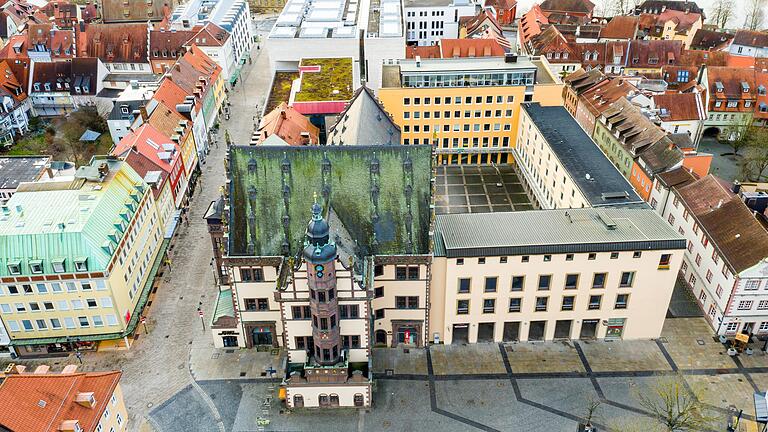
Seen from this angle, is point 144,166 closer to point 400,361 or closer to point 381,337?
point 381,337

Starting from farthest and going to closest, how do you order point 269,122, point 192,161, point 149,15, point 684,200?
point 149,15 → point 192,161 → point 269,122 → point 684,200

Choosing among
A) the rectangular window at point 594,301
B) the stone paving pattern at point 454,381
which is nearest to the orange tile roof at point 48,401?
the stone paving pattern at point 454,381

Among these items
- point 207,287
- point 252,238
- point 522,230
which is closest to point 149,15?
point 207,287

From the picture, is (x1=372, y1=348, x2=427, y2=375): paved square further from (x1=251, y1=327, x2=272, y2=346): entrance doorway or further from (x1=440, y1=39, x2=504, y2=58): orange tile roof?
(x1=440, y1=39, x2=504, y2=58): orange tile roof

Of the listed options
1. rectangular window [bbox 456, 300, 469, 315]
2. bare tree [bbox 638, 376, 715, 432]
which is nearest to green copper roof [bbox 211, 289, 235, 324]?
rectangular window [bbox 456, 300, 469, 315]

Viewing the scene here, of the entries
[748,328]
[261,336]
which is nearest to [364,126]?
[261,336]

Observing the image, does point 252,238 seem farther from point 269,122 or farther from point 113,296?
point 269,122

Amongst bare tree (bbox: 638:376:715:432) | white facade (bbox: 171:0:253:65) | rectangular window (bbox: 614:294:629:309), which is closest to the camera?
bare tree (bbox: 638:376:715:432)

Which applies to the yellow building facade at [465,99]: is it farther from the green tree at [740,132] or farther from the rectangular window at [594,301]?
the rectangular window at [594,301]
